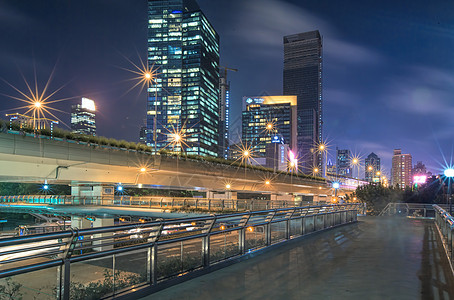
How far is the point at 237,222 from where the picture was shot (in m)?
10.5

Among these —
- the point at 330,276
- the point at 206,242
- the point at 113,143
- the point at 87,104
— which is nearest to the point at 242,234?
the point at 206,242

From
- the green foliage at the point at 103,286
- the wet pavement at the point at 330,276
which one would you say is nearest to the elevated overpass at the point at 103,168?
the wet pavement at the point at 330,276

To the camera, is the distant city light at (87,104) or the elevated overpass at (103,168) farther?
the distant city light at (87,104)

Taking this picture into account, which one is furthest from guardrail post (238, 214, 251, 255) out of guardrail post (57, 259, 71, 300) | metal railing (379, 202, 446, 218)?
metal railing (379, 202, 446, 218)

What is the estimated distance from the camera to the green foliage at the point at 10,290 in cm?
541

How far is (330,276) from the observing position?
28.5 ft

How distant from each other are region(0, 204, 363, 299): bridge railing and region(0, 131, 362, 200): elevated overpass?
27475mm

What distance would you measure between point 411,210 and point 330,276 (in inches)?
1225

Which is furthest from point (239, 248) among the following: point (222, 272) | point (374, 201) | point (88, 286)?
point (374, 201)

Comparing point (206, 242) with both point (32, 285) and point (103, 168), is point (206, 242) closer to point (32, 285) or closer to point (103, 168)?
point (32, 285)

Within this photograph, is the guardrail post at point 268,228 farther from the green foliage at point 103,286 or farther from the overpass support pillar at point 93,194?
the overpass support pillar at point 93,194

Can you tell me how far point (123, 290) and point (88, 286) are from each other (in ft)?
2.50

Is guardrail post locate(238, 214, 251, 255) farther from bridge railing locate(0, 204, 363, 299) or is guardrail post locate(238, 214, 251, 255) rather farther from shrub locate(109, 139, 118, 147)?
shrub locate(109, 139, 118, 147)

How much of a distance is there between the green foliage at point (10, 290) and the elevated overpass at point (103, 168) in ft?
95.4
